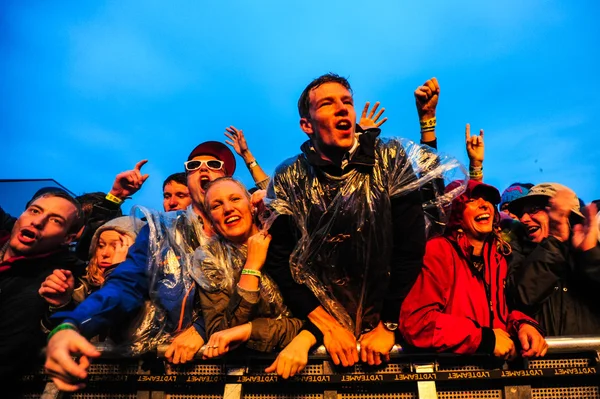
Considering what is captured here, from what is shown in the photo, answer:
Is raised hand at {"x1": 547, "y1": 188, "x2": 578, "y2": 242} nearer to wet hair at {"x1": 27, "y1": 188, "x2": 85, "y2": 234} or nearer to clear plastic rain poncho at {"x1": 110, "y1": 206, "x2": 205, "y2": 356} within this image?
clear plastic rain poncho at {"x1": 110, "y1": 206, "x2": 205, "y2": 356}

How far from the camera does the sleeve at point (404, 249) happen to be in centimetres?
248

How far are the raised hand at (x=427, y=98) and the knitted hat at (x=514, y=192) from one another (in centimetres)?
119

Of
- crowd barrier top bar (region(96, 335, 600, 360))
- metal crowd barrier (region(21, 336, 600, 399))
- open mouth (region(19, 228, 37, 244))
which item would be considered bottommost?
metal crowd barrier (region(21, 336, 600, 399))

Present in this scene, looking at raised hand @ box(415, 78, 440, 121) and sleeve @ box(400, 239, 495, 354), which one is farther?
raised hand @ box(415, 78, 440, 121)

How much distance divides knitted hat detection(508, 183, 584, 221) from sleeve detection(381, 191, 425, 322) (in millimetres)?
1360

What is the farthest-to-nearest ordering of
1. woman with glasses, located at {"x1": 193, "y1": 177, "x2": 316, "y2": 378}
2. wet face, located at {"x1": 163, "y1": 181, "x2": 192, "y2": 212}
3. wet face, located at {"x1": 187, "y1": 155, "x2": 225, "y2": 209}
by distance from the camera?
wet face, located at {"x1": 163, "y1": 181, "x2": 192, "y2": 212}, wet face, located at {"x1": 187, "y1": 155, "x2": 225, "y2": 209}, woman with glasses, located at {"x1": 193, "y1": 177, "x2": 316, "y2": 378}

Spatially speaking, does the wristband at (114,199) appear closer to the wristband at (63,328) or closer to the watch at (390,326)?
the wristband at (63,328)

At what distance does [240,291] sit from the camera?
8.22ft

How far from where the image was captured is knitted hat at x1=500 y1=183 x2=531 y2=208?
377 cm

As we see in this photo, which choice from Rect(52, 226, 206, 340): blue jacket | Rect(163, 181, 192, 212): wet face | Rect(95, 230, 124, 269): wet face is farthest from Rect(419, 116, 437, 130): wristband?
Rect(163, 181, 192, 212): wet face

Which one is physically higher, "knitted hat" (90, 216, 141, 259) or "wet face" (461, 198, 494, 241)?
"knitted hat" (90, 216, 141, 259)

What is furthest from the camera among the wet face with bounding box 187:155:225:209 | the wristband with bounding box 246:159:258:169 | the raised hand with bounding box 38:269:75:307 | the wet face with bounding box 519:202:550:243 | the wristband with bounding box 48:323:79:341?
the wristband with bounding box 246:159:258:169

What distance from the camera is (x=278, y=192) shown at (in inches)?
104

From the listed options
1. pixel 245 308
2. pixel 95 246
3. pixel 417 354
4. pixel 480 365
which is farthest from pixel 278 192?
pixel 95 246
